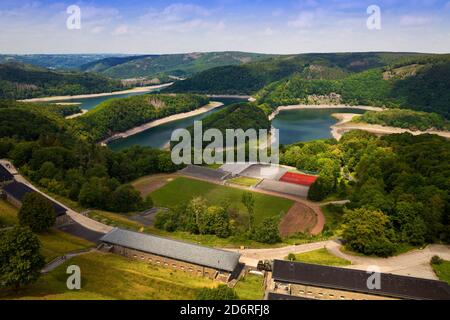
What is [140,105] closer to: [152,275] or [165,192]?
[165,192]

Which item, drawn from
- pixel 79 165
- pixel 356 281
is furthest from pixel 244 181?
pixel 356 281

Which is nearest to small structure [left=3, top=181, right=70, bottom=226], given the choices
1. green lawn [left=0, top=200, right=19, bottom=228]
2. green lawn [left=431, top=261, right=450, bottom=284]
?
green lawn [left=0, top=200, right=19, bottom=228]

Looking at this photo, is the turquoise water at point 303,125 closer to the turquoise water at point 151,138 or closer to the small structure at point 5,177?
the turquoise water at point 151,138

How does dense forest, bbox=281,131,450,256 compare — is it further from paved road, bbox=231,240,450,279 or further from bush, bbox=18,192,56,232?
bush, bbox=18,192,56,232

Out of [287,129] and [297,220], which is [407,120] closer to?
[287,129]
